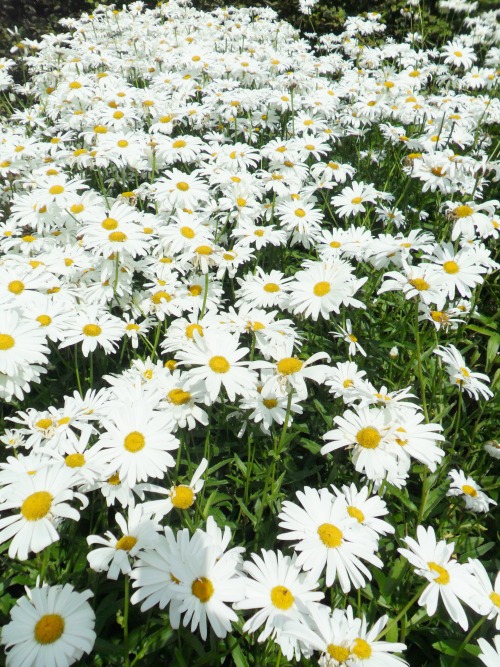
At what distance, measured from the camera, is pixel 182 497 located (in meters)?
1.91

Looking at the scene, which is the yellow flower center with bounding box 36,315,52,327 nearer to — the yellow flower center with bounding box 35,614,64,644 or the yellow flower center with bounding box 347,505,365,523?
the yellow flower center with bounding box 35,614,64,644

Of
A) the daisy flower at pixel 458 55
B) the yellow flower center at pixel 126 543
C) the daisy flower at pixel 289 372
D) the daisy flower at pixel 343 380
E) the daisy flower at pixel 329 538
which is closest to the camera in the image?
the daisy flower at pixel 329 538

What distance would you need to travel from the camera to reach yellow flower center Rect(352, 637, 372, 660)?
4.69ft

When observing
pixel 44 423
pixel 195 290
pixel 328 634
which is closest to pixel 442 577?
pixel 328 634

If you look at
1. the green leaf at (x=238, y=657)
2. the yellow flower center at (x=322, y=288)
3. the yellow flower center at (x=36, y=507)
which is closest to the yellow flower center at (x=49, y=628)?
the yellow flower center at (x=36, y=507)

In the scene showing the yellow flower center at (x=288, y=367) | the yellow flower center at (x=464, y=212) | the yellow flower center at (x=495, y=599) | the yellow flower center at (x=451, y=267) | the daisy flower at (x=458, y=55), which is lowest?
the yellow flower center at (x=495, y=599)

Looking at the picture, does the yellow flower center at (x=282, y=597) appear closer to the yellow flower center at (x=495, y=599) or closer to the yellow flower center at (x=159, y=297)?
the yellow flower center at (x=495, y=599)

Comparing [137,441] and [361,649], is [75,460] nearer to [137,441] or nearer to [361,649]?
[137,441]

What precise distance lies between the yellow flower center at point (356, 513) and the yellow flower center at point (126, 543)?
83 cm

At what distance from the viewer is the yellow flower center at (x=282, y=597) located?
1598 mm

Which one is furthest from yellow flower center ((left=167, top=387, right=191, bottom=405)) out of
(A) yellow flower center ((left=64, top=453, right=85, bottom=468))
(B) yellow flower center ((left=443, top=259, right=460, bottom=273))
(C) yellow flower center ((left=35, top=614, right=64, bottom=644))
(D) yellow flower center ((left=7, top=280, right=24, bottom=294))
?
(B) yellow flower center ((left=443, top=259, right=460, bottom=273))

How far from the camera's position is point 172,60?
5961 millimetres

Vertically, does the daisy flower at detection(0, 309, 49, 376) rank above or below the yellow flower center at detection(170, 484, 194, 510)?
above

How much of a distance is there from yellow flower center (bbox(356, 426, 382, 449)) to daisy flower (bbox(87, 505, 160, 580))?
83 cm
